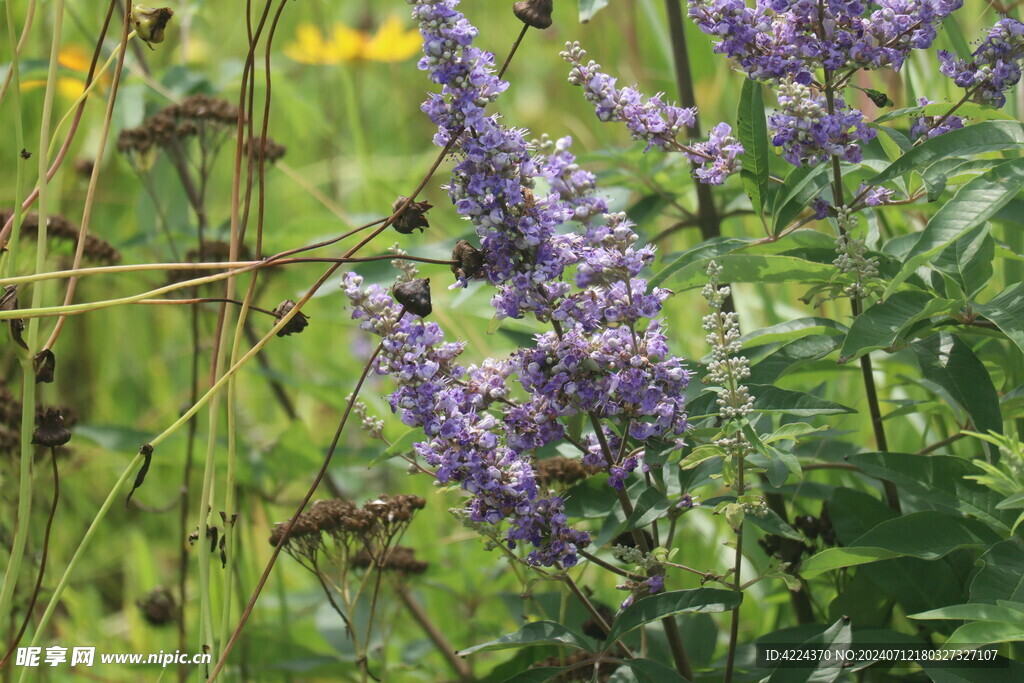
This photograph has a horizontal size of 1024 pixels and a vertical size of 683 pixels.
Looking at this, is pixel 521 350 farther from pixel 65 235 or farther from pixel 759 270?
pixel 65 235

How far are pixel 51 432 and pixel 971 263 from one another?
59.9 inches

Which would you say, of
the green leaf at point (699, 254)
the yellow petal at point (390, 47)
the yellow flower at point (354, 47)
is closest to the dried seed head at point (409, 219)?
the green leaf at point (699, 254)

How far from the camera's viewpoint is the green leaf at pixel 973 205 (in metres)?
1.40

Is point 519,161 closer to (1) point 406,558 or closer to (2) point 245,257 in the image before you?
(1) point 406,558

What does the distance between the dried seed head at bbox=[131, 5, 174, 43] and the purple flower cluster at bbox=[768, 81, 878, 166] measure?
100cm

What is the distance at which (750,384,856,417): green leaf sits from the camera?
1.41 metres

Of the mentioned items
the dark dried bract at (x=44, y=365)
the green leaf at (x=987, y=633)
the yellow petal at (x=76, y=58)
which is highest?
the yellow petal at (x=76, y=58)

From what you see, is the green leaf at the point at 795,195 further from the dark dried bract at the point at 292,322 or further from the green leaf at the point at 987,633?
the dark dried bract at the point at 292,322

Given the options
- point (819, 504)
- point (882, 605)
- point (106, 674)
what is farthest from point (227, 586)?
point (819, 504)

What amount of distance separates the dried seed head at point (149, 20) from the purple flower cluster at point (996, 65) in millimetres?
1295

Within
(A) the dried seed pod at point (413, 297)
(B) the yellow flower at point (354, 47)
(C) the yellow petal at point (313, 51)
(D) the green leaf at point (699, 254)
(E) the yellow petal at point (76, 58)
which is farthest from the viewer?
(B) the yellow flower at point (354, 47)

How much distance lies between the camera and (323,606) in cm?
279

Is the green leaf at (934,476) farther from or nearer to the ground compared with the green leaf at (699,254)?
nearer to the ground

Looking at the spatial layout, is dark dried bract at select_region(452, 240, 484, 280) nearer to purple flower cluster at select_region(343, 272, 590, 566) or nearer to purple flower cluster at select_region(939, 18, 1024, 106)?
purple flower cluster at select_region(343, 272, 590, 566)
